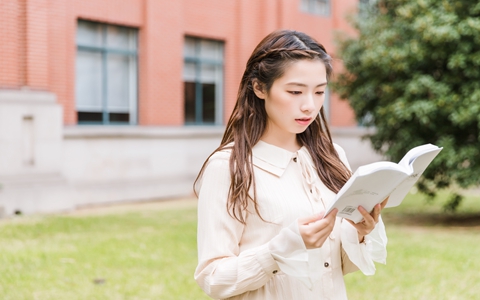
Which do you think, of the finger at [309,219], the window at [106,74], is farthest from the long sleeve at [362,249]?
the window at [106,74]

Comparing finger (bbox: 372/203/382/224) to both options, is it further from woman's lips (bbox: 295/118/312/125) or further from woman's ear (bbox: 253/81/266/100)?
woman's ear (bbox: 253/81/266/100)

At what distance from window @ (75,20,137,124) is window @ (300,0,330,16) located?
22.2 ft

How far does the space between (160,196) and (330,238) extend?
14034mm

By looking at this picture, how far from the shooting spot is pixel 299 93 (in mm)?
2490

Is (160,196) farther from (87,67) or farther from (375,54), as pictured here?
(375,54)

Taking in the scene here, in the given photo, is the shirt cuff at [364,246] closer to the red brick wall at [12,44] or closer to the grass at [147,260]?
the grass at [147,260]

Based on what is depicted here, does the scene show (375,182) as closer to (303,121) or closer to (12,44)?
(303,121)

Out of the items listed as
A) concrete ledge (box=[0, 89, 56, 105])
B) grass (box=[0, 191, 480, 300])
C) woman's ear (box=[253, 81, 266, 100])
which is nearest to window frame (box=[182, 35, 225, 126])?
concrete ledge (box=[0, 89, 56, 105])

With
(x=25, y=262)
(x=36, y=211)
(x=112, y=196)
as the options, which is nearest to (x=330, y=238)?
(x=25, y=262)

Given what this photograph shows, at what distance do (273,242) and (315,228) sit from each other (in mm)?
172

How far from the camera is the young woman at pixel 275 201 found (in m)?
2.36

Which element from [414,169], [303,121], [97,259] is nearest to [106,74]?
[97,259]

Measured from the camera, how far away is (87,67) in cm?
1523

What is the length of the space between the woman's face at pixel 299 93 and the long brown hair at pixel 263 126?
0.10ft
